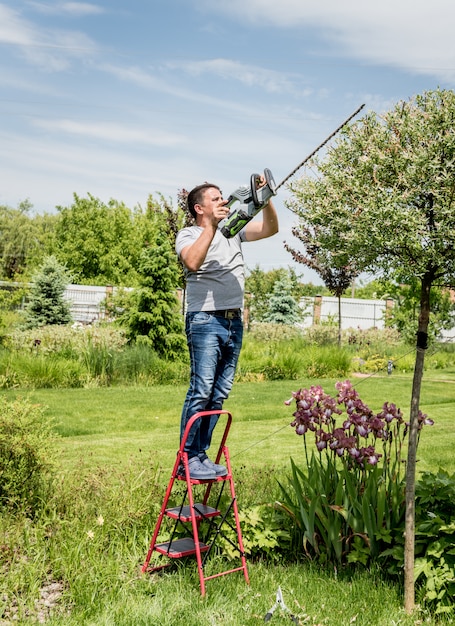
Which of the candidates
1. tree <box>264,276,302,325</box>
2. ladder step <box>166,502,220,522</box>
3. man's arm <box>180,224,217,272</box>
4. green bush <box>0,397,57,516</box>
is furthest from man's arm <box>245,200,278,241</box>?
tree <box>264,276,302,325</box>

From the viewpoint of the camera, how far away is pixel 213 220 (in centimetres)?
315

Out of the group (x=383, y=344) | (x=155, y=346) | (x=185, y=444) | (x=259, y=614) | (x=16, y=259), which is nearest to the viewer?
(x=259, y=614)

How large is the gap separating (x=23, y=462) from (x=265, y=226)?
1907 millimetres

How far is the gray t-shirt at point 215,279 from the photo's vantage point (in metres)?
3.38

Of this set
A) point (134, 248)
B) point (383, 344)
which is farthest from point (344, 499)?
point (134, 248)

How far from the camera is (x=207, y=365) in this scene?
331 cm

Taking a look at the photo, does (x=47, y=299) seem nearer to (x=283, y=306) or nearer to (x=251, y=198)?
(x=283, y=306)

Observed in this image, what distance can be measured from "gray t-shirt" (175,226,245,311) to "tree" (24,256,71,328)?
1338 centimetres

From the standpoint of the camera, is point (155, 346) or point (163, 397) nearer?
point (163, 397)

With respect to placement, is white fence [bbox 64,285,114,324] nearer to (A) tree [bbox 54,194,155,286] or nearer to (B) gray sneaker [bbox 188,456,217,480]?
(A) tree [bbox 54,194,155,286]

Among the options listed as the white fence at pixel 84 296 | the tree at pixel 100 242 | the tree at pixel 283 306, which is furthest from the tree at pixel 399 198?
the tree at pixel 100 242

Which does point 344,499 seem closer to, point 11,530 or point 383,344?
point 11,530

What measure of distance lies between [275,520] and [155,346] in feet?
28.9

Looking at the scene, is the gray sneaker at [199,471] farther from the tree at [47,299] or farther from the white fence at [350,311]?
the white fence at [350,311]
